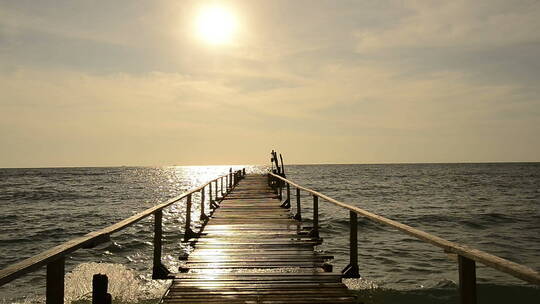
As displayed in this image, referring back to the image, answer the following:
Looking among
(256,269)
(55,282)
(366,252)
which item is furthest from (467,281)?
(366,252)

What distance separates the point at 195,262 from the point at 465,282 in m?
4.74

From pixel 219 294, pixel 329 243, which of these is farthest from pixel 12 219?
pixel 219 294

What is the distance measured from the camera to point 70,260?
13.1 meters

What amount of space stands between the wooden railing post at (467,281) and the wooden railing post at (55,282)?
116 inches

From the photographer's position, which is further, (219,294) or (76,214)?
(76,214)

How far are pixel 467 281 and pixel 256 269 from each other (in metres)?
3.98

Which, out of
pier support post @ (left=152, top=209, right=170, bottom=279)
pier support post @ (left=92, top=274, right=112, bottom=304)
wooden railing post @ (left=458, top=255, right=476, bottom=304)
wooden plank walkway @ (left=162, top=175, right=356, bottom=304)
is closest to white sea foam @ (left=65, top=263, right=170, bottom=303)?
wooden plank walkway @ (left=162, top=175, right=356, bottom=304)

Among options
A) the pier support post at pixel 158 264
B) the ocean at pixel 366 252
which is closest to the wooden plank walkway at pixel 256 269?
the pier support post at pixel 158 264

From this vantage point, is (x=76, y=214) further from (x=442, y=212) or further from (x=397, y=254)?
(x=442, y=212)

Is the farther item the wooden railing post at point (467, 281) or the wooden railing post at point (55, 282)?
the wooden railing post at point (467, 281)

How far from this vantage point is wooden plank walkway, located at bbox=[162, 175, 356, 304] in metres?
4.85

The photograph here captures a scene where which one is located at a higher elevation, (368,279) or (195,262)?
(195,262)

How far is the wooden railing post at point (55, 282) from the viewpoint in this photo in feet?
8.95

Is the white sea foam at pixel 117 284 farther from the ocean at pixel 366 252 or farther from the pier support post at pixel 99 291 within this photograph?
the pier support post at pixel 99 291
